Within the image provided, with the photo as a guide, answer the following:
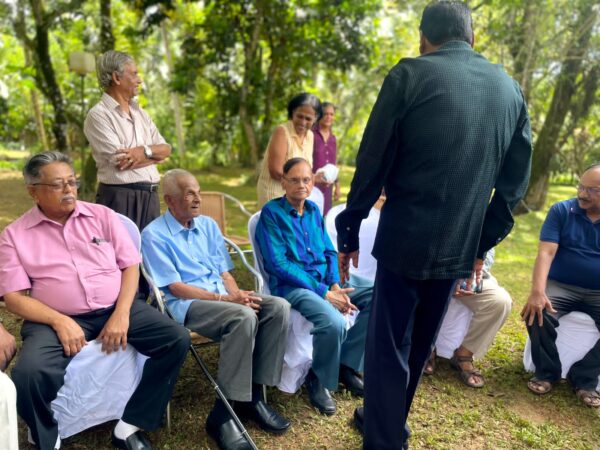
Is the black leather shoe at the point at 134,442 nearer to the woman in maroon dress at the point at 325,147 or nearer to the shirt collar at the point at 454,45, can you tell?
the shirt collar at the point at 454,45

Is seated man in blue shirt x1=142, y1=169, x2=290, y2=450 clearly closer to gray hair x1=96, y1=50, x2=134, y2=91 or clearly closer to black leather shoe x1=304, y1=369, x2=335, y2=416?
black leather shoe x1=304, y1=369, x2=335, y2=416

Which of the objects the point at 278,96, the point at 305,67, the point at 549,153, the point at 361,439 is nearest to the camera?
the point at 361,439

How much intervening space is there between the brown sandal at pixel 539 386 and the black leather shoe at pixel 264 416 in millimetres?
1771

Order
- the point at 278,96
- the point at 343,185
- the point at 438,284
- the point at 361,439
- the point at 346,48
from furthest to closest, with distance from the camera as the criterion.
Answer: the point at 343,185, the point at 278,96, the point at 346,48, the point at 361,439, the point at 438,284

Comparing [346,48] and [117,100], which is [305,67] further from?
[117,100]

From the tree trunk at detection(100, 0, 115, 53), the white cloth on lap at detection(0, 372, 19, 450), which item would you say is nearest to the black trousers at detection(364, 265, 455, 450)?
the white cloth on lap at detection(0, 372, 19, 450)

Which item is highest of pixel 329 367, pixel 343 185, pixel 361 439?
pixel 329 367

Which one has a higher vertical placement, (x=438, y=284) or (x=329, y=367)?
(x=438, y=284)

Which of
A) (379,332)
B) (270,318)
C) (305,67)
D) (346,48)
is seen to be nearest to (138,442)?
(270,318)

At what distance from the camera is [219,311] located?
2641 millimetres

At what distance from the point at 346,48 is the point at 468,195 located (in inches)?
338

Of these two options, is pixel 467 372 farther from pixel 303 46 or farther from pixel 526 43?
pixel 303 46

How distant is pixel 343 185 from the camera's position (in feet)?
45.3

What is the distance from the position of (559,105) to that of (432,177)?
8431 millimetres
